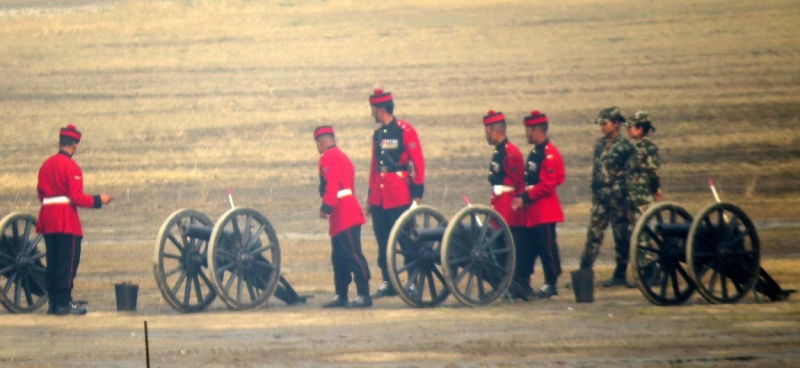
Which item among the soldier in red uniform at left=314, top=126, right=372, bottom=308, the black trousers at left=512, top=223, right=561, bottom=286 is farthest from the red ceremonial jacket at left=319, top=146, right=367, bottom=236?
the black trousers at left=512, top=223, right=561, bottom=286

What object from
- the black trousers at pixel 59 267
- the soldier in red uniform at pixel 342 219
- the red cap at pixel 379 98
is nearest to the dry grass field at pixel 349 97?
the black trousers at pixel 59 267

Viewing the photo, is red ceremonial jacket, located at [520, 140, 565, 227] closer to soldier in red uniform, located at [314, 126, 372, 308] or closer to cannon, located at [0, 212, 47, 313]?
soldier in red uniform, located at [314, 126, 372, 308]

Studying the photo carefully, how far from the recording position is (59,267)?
9.73m

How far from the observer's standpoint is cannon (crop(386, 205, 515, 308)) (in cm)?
916

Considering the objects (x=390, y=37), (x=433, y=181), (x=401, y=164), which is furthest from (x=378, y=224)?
(x=390, y=37)

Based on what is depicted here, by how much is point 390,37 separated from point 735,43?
16.7 feet

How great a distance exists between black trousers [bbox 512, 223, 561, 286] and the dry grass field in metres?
1.62

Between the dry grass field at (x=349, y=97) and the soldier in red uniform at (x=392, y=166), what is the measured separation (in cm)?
100

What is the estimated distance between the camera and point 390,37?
2153 cm

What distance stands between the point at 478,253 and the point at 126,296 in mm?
2542

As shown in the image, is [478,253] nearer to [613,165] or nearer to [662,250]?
[662,250]

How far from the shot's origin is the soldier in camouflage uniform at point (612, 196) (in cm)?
1036

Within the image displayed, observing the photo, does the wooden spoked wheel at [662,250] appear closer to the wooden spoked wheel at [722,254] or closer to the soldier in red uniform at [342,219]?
the wooden spoked wheel at [722,254]

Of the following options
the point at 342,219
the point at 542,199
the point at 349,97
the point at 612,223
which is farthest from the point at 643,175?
the point at 349,97
